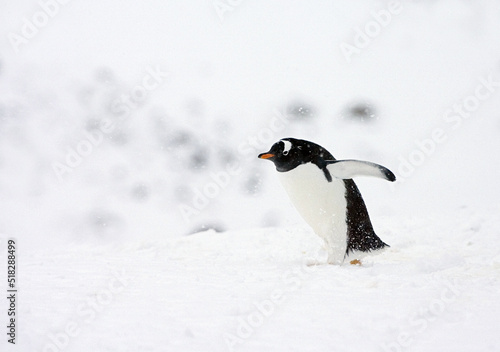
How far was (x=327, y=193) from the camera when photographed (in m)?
3.66

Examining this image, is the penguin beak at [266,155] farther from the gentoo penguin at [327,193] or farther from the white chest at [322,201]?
the white chest at [322,201]

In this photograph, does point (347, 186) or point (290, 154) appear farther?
point (347, 186)

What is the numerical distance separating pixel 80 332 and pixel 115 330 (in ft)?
0.46

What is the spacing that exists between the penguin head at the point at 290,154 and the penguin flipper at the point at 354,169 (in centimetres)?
13

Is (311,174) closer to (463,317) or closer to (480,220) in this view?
(463,317)

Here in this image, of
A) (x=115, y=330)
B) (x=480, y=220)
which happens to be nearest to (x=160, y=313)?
(x=115, y=330)

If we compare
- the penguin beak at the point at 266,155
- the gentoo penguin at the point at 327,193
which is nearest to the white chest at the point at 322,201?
the gentoo penguin at the point at 327,193

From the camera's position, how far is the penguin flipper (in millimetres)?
3500

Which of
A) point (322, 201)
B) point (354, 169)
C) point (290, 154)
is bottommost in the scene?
point (322, 201)

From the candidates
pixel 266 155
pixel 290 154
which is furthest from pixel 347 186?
pixel 266 155

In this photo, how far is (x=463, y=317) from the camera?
2172 millimetres

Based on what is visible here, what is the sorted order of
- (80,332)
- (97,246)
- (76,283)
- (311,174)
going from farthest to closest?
(97,246)
(311,174)
(76,283)
(80,332)

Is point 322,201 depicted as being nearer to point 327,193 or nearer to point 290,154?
point 327,193

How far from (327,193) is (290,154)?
404 mm
